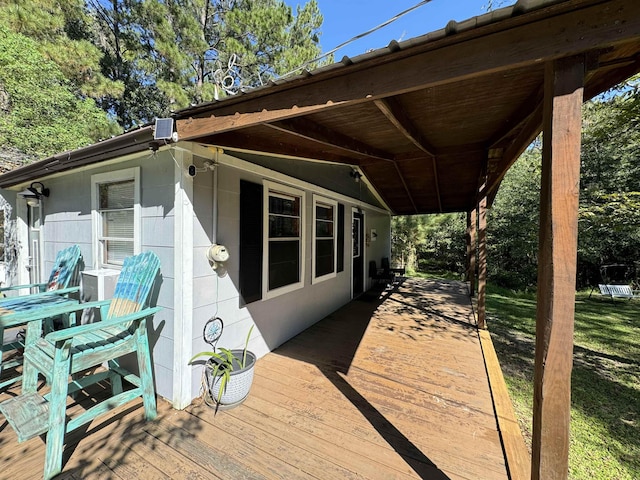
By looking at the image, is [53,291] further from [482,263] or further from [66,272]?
[482,263]

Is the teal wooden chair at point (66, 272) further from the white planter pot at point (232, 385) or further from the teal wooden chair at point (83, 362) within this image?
the white planter pot at point (232, 385)

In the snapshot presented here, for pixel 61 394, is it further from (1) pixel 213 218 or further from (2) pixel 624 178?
(2) pixel 624 178

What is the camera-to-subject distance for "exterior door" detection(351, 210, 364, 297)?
7.13 metres

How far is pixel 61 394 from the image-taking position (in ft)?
5.83

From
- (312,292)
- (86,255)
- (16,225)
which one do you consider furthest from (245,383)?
(16,225)

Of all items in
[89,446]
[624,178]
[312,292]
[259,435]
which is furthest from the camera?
[624,178]

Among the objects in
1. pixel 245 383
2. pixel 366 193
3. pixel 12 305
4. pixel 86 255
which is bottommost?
pixel 245 383

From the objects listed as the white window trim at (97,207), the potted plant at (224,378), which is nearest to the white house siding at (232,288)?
the potted plant at (224,378)

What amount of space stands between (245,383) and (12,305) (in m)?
2.56

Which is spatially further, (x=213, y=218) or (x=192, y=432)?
(x=213, y=218)

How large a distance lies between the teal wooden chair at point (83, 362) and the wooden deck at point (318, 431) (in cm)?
26

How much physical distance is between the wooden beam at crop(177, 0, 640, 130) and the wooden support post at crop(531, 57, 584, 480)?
14 cm

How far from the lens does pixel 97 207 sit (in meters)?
3.21

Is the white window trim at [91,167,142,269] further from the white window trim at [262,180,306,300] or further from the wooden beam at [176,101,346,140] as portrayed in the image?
the white window trim at [262,180,306,300]
